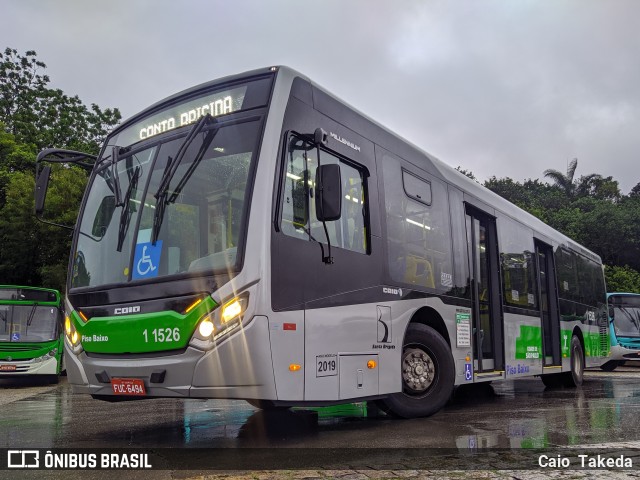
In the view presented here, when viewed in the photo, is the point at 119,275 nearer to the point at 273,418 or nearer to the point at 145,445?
the point at 145,445

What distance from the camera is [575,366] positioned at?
1345 centimetres

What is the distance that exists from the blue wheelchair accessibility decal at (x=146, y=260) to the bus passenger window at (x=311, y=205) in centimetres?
122

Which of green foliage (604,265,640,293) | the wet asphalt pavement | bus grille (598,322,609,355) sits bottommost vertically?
the wet asphalt pavement

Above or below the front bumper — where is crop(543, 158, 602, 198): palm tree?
above

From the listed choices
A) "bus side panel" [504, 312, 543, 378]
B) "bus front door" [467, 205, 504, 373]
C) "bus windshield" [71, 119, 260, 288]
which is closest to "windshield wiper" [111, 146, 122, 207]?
"bus windshield" [71, 119, 260, 288]

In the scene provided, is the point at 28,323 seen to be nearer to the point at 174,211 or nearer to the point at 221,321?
the point at 174,211

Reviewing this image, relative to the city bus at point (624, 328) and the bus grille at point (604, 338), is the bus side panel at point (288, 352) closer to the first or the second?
the bus grille at point (604, 338)

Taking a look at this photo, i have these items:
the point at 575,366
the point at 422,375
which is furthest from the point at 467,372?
the point at 575,366

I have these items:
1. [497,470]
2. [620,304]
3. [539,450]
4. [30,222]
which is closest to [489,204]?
[539,450]

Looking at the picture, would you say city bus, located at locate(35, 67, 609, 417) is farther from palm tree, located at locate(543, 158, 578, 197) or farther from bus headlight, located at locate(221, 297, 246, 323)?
palm tree, located at locate(543, 158, 578, 197)

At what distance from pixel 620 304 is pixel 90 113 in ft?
92.0

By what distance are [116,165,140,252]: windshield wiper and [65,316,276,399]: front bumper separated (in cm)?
132

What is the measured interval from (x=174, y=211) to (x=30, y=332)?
1389 cm

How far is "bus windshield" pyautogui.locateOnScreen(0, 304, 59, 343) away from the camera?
17.8 m
